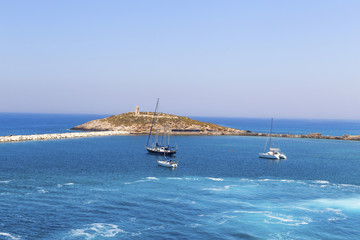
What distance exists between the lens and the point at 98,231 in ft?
149

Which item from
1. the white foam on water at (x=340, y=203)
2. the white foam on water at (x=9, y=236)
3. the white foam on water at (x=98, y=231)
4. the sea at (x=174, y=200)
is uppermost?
the white foam on water at (x=340, y=203)

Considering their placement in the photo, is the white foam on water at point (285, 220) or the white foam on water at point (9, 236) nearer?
the white foam on water at point (9, 236)

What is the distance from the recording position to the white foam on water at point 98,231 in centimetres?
4403

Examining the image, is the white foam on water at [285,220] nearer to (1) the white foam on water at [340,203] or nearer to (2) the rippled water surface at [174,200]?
(2) the rippled water surface at [174,200]

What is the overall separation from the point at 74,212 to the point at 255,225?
88.2 feet

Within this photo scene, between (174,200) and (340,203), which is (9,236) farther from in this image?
(340,203)

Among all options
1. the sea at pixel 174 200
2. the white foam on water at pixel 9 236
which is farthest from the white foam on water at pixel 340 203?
the white foam on water at pixel 9 236

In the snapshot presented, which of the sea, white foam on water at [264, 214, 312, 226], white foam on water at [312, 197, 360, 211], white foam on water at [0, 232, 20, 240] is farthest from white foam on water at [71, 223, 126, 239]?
white foam on water at [312, 197, 360, 211]

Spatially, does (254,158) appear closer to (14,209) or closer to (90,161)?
(90,161)

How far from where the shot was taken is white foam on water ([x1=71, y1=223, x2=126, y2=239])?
44.0m

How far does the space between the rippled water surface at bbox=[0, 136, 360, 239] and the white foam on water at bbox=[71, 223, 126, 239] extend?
0.13 metres

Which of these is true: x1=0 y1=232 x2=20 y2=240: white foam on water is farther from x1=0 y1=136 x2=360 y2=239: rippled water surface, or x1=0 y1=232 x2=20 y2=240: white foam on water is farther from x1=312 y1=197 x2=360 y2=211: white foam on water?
x1=312 y1=197 x2=360 y2=211: white foam on water

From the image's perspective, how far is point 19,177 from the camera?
76.3 m

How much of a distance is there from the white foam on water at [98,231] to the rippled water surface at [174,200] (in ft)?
0.42
